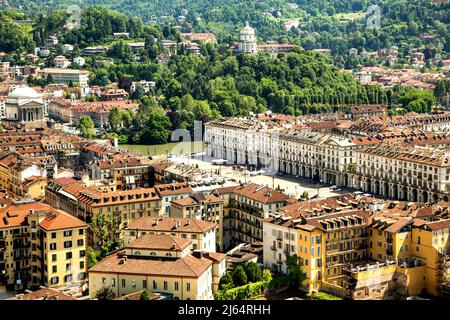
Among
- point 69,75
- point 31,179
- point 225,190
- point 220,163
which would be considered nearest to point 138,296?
point 225,190

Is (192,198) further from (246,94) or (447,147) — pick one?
(246,94)

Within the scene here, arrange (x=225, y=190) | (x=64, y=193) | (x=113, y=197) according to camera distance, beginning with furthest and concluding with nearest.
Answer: (x=64, y=193)
(x=225, y=190)
(x=113, y=197)

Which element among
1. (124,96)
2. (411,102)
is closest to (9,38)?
(124,96)

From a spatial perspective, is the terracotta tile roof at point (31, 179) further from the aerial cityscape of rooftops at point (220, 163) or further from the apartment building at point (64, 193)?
the apartment building at point (64, 193)

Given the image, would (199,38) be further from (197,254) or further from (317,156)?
(197,254)

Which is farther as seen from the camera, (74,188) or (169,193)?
(74,188)

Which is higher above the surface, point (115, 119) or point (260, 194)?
point (260, 194)
